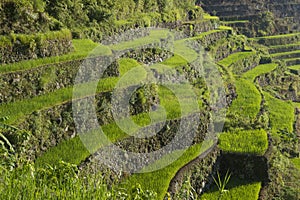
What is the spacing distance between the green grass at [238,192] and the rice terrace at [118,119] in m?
0.02

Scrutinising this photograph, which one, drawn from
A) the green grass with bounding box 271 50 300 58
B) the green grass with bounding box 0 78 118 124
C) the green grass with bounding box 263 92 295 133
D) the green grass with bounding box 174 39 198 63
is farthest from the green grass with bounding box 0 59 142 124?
the green grass with bounding box 271 50 300 58

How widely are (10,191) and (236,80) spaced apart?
15.1m

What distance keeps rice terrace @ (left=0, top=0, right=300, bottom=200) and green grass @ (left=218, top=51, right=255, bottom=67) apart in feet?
14.0

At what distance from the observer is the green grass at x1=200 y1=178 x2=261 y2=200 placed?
28.8ft

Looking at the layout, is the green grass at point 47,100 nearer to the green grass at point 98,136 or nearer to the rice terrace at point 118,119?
the rice terrace at point 118,119

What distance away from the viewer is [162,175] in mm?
7980

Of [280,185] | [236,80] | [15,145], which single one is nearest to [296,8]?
[236,80]

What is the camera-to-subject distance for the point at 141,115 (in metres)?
9.03

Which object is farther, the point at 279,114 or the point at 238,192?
the point at 279,114

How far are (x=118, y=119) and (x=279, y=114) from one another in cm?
1037

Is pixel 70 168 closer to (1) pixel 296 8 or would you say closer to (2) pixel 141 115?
(2) pixel 141 115

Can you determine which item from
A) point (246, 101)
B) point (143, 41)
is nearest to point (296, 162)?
point (246, 101)

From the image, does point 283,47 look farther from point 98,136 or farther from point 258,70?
point 98,136

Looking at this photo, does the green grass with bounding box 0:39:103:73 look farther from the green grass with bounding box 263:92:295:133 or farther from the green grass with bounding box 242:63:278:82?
the green grass with bounding box 242:63:278:82
